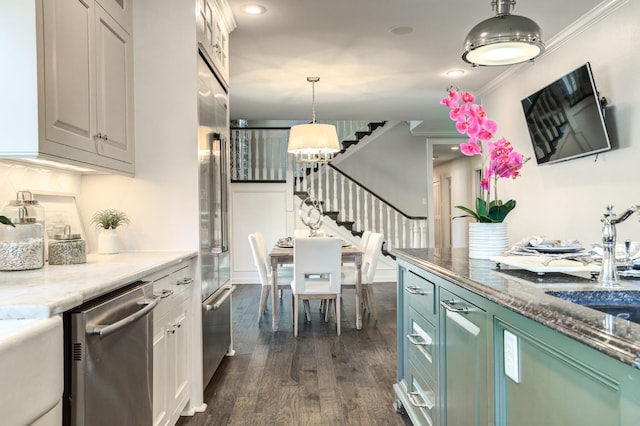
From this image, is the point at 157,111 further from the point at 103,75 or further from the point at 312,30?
the point at 312,30

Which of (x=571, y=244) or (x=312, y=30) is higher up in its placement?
(x=312, y=30)

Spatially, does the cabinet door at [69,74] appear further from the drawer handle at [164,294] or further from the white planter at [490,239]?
the white planter at [490,239]

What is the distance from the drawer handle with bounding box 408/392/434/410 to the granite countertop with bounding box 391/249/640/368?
2.01 ft

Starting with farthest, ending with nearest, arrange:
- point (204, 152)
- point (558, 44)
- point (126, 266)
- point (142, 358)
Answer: point (558, 44)
point (204, 152)
point (126, 266)
point (142, 358)

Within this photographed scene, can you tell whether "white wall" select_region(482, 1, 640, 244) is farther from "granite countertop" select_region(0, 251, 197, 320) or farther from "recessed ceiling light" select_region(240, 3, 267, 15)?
"granite countertop" select_region(0, 251, 197, 320)

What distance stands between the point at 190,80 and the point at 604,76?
121 inches

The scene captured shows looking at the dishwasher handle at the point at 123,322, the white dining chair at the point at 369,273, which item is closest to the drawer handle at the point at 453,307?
the dishwasher handle at the point at 123,322

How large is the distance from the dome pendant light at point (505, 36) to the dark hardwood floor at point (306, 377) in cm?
197

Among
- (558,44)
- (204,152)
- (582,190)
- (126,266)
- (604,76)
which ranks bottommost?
(126,266)

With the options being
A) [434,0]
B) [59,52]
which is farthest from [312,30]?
[59,52]

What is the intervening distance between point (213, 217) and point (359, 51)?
2.17 meters

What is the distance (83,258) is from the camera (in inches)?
80.0

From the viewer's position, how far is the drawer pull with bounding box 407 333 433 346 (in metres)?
2.01

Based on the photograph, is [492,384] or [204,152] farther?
[204,152]
